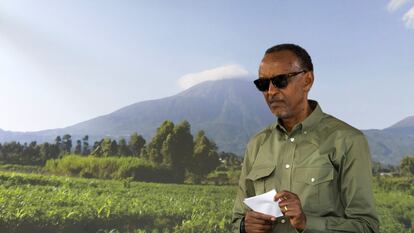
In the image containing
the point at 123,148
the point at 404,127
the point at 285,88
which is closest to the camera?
the point at 285,88

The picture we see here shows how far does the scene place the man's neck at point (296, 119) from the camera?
1.22m

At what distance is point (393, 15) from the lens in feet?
18.4

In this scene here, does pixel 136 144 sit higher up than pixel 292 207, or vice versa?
pixel 136 144

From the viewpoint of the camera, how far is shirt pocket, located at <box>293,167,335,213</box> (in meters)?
1.09

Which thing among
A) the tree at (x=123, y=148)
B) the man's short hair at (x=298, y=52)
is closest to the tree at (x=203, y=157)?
the tree at (x=123, y=148)

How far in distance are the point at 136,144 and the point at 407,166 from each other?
301 cm

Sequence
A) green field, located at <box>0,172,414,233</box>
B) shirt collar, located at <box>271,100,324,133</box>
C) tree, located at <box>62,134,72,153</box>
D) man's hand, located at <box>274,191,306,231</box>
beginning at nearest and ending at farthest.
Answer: man's hand, located at <box>274,191,306,231</box> → shirt collar, located at <box>271,100,324,133</box> → green field, located at <box>0,172,414,233</box> → tree, located at <box>62,134,72,153</box>

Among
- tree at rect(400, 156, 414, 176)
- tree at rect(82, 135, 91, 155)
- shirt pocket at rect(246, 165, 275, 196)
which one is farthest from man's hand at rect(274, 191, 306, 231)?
tree at rect(400, 156, 414, 176)

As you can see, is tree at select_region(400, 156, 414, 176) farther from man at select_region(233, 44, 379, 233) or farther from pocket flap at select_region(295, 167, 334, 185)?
pocket flap at select_region(295, 167, 334, 185)

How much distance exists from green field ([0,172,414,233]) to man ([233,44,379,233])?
3740mm

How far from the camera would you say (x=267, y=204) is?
3.63 feet

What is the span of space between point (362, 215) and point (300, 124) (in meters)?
0.25

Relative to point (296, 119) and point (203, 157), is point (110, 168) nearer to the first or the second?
point (203, 157)

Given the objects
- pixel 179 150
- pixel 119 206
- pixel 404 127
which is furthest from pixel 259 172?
pixel 404 127
